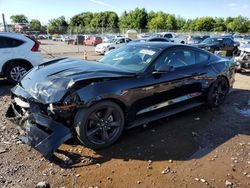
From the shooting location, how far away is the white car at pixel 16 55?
8.24 meters

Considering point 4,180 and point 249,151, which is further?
point 249,151

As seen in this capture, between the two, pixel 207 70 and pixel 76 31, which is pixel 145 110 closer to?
pixel 207 70

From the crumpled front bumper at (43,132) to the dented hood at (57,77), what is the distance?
0.24 m

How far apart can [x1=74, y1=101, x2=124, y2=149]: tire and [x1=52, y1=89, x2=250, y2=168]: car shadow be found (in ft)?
0.53

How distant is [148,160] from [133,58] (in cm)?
196

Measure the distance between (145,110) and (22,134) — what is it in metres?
1.98

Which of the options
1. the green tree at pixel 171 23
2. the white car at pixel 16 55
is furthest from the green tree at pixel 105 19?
the white car at pixel 16 55

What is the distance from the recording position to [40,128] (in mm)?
3613

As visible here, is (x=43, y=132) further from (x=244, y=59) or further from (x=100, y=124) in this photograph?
(x=244, y=59)

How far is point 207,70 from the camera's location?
5.71 metres

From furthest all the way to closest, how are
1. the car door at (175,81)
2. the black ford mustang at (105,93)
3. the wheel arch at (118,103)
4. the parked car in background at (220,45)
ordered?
the parked car in background at (220,45) → the car door at (175,81) → the wheel arch at (118,103) → the black ford mustang at (105,93)

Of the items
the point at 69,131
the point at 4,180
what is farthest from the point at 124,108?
the point at 4,180

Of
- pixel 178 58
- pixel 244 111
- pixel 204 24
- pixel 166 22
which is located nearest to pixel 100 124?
pixel 178 58

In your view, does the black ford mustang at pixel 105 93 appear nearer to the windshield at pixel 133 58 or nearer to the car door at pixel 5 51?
the windshield at pixel 133 58
